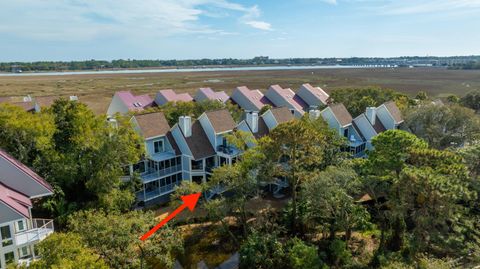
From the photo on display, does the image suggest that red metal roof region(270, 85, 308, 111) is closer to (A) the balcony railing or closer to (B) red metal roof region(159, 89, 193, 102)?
(B) red metal roof region(159, 89, 193, 102)

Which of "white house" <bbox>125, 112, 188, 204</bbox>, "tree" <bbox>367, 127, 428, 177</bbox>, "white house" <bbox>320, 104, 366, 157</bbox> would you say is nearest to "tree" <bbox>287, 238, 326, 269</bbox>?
"tree" <bbox>367, 127, 428, 177</bbox>

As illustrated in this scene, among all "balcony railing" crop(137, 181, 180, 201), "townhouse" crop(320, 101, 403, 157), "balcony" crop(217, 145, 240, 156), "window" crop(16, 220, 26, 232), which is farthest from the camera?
"townhouse" crop(320, 101, 403, 157)

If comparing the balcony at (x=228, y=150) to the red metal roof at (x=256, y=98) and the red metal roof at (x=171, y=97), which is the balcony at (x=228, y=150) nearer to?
the red metal roof at (x=256, y=98)

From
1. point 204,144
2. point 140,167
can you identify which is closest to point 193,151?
point 204,144

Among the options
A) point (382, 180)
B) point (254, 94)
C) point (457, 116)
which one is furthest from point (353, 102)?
point (382, 180)

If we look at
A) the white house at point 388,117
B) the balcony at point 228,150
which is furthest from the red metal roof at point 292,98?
the balcony at point 228,150

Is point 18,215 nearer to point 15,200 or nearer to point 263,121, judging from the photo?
point 15,200

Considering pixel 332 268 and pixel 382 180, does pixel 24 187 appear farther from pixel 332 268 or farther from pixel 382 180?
pixel 382 180
